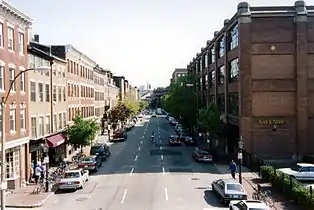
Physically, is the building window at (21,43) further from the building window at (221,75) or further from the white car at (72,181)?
the building window at (221,75)

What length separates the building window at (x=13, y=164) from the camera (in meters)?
32.7

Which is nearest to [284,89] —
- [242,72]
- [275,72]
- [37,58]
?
[275,72]

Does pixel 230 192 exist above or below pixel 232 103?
below

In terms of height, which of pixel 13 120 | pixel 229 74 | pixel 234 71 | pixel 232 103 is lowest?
pixel 13 120

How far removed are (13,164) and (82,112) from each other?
108ft

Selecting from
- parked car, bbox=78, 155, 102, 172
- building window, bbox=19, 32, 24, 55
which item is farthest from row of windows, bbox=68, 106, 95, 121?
building window, bbox=19, 32, 24, 55

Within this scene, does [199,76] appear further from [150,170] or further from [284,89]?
[150,170]

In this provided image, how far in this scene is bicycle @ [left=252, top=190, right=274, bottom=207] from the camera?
26.4 metres

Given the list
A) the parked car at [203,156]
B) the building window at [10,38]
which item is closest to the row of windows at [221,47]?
the parked car at [203,156]

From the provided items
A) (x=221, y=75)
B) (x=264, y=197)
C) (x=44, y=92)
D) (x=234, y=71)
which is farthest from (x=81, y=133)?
(x=264, y=197)

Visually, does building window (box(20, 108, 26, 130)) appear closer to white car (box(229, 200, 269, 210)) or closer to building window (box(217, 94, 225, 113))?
white car (box(229, 200, 269, 210))

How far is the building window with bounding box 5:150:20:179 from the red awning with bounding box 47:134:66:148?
7.28 meters

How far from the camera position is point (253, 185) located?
109ft

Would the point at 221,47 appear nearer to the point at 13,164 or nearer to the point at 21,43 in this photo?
the point at 21,43
